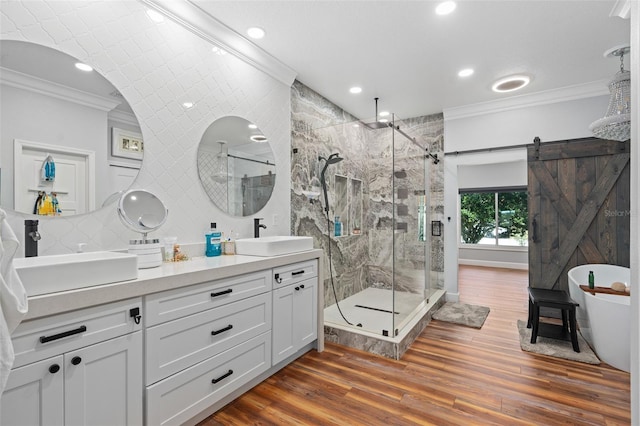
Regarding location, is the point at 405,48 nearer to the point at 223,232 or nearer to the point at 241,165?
the point at 241,165

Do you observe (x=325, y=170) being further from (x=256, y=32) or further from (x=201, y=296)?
(x=201, y=296)

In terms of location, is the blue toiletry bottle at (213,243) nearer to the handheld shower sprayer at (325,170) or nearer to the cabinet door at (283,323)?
the cabinet door at (283,323)

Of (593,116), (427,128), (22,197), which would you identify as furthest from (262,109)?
(593,116)

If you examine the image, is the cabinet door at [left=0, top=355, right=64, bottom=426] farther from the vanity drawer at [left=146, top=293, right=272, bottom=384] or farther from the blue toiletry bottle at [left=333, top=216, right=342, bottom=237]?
the blue toiletry bottle at [left=333, top=216, right=342, bottom=237]

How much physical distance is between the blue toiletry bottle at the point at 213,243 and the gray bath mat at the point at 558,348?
2.86m

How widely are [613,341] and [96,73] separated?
4.19m

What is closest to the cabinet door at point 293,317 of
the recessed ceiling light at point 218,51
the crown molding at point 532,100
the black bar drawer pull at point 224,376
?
the black bar drawer pull at point 224,376

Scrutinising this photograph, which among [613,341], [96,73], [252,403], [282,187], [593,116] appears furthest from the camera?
[593,116]

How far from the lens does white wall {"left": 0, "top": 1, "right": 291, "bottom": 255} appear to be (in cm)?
165

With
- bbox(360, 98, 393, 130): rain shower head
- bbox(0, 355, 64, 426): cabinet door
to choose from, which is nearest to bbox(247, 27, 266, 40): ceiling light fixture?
bbox(360, 98, 393, 130): rain shower head

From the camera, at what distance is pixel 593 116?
3.66 metres

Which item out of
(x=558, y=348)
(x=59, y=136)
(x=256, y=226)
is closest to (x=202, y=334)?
(x=256, y=226)

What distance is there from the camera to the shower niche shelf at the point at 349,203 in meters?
3.96

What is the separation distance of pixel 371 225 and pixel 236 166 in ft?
6.96
